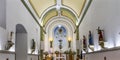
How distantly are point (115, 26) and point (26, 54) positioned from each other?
607cm

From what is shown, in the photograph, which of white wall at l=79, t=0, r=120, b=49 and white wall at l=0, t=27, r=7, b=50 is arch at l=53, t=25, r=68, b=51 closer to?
white wall at l=79, t=0, r=120, b=49

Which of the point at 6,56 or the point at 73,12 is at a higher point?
the point at 73,12

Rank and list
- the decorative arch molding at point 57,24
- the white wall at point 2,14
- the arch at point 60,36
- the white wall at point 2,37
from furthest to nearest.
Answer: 1. the arch at point 60,36
2. the decorative arch molding at point 57,24
3. the white wall at point 2,14
4. the white wall at point 2,37

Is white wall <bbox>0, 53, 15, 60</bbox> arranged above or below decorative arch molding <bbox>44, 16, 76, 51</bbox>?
below

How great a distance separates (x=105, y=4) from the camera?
25.4 feet

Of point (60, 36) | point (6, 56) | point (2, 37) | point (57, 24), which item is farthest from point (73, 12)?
point (2, 37)

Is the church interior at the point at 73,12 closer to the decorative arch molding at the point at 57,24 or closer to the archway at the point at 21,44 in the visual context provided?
the archway at the point at 21,44

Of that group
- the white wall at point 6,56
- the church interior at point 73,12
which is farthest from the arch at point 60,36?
the white wall at point 6,56

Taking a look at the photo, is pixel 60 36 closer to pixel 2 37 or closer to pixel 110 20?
pixel 110 20

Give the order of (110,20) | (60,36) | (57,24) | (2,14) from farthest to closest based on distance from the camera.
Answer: (60,36)
(57,24)
(2,14)
(110,20)

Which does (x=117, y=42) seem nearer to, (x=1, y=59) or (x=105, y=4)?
(x=105, y=4)

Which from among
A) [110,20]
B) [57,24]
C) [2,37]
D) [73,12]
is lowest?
[2,37]

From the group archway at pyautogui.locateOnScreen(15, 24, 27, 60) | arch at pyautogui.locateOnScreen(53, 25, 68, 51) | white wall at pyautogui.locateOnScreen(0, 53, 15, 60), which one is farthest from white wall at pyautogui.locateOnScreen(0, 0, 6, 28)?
arch at pyautogui.locateOnScreen(53, 25, 68, 51)

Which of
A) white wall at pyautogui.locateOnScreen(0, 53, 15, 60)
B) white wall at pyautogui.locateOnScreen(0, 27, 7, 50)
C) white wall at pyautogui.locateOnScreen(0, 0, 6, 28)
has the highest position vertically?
white wall at pyautogui.locateOnScreen(0, 0, 6, 28)
